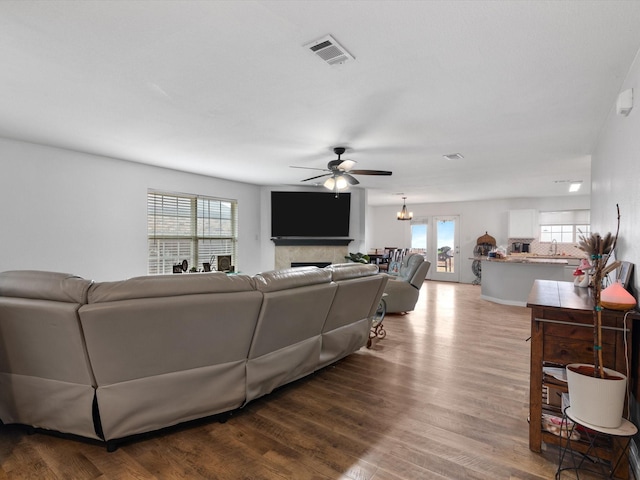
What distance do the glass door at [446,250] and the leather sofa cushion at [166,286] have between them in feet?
30.9

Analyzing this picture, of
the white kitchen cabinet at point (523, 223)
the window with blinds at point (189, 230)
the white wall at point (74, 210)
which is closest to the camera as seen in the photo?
the white wall at point (74, 210)

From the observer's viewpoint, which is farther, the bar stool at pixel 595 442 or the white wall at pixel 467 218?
the white wall at pixel 467 218

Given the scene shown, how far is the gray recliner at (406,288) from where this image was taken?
5.86 m

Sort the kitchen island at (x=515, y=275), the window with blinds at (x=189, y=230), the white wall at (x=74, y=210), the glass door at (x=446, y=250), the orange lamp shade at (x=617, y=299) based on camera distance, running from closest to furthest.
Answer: the orange lamp shade at (x=617, y=299), the white wall at (x=74, y=210), the window with blinds at (x=189, y=230), the kitchen island at (x=515, y=275), the glass door at (x=446, y=250)

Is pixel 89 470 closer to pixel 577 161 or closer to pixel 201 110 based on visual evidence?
pixel 201 110

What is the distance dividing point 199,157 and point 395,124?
3.00 meters

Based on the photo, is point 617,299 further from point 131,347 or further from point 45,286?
point 45,286

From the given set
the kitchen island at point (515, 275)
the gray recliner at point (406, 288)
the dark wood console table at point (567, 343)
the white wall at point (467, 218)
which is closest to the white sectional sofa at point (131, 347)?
the dark wood console table at point (567, 343)

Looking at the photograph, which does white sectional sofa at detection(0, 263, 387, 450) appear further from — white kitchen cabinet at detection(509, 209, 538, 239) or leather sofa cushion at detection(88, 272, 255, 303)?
white kitchen cabinet at detection(509, 209, 538, 239)

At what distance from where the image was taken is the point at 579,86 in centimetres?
260

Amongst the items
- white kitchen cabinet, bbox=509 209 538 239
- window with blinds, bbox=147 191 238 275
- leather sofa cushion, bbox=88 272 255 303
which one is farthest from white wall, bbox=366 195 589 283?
leather sofa cushion, bbox=88 272 255 303

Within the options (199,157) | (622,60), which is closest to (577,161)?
(622,60)

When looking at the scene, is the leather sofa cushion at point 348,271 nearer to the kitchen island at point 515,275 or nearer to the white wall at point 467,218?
the kitchen island at point 515,275

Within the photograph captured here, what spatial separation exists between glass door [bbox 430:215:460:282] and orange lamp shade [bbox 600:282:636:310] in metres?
8.94
